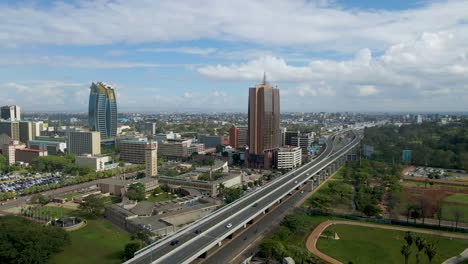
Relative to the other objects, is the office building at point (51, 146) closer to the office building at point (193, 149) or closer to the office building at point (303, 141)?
the office building at point (193, 149)

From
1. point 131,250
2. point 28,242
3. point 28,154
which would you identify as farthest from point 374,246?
point 28,154

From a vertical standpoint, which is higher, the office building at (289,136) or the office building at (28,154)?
the office building at (289,136)

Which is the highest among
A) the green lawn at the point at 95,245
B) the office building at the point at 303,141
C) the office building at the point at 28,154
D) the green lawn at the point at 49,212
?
the office building at the point at 303,141

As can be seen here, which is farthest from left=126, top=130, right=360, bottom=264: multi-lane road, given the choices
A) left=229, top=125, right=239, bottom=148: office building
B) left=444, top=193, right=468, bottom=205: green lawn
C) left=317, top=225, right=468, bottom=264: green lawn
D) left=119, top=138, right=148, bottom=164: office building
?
left=229, top=125, right=239, bottom=148: office building

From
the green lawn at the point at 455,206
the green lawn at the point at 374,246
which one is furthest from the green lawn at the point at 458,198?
the green lawn at the point at 374,246

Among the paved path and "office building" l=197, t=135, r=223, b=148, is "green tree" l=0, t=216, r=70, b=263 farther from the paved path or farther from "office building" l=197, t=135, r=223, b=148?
"office building" l=197, t=135, r=223, b=148

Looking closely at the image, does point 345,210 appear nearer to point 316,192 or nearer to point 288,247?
point 316,192

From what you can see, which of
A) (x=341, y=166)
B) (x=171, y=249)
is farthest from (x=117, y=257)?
(x=341, y=166)
